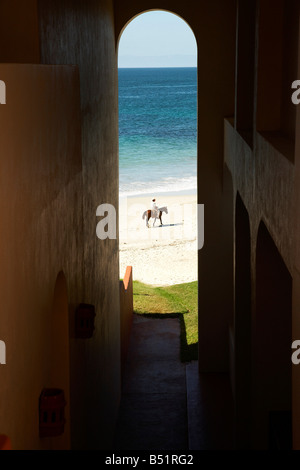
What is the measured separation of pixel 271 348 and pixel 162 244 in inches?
724

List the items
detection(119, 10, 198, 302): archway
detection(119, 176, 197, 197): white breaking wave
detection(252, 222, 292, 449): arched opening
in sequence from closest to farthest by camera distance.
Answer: detection(252, 222, 292, 449): arched opening, detection(119, 10, 198, 302): archway, detection(119, 176, 197, 197): white breaking wave

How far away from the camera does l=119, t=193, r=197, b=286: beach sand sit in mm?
21312

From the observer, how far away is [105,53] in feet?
33.7

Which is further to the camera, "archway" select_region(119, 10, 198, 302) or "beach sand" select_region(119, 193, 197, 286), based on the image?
"archway" select_region(119, 10, 198, 302)

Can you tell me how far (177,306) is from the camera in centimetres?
1709

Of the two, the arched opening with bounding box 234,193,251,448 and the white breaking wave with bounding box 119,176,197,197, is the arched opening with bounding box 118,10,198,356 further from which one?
the arched opening with bounding box 234,193,251,448

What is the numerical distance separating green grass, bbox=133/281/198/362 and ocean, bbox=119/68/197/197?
76.0 ft

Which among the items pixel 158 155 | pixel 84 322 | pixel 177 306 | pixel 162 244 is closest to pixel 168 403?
pixel 177 306

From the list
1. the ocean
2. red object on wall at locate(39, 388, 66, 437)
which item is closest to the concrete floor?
red object on wall at locate(39, 388, 66, 437)

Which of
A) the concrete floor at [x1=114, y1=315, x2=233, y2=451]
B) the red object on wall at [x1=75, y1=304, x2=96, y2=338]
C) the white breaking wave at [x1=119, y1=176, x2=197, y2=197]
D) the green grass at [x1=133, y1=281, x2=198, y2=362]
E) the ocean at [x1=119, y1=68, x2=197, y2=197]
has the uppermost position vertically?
the ocean at [x1=119, y1=68, x2=197, y2=197]

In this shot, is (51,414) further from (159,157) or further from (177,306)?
(159,157)

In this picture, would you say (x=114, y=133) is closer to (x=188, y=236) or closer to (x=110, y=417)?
(x=110, y=417)
